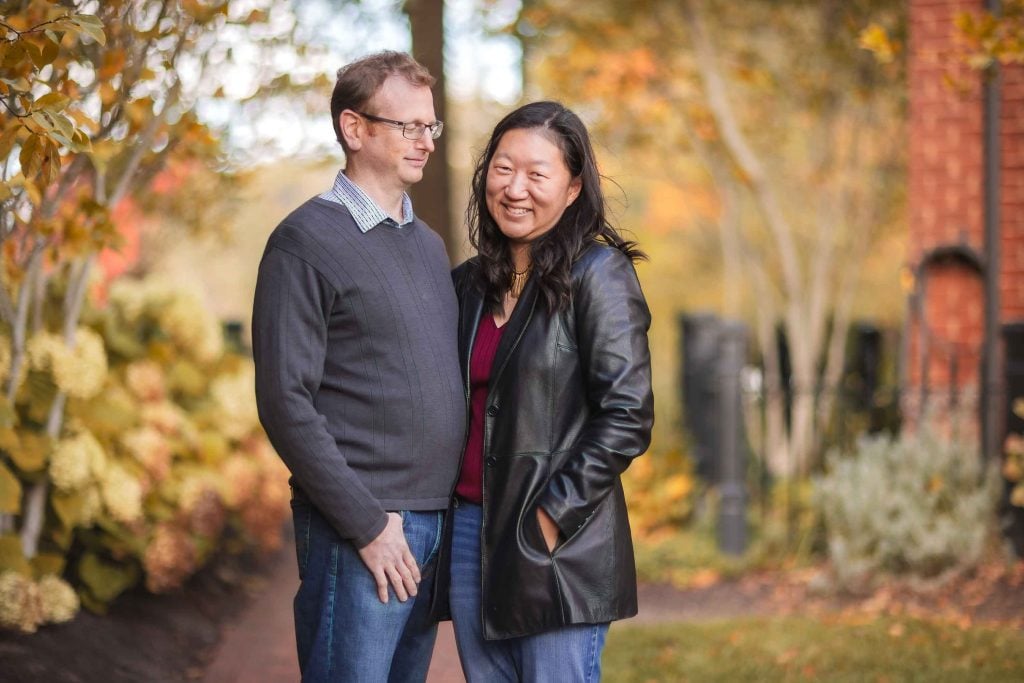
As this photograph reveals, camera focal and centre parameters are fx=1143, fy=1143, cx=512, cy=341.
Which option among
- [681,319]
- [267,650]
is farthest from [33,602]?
[681,319]

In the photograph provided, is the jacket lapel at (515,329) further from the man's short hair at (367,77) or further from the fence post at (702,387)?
the fence post at (702,387)

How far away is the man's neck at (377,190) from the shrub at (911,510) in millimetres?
4311

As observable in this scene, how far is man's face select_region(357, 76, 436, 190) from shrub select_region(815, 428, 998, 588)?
4.35 meters

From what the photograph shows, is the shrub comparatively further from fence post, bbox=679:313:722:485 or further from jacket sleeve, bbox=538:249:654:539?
jacket sleeve, bbox=538:249:654:539

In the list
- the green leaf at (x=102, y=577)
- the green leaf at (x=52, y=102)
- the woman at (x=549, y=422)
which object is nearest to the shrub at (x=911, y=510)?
the green leaf at (x=102, y=577)

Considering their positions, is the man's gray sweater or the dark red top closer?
the man's gray sweater

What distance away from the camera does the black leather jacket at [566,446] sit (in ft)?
8.55

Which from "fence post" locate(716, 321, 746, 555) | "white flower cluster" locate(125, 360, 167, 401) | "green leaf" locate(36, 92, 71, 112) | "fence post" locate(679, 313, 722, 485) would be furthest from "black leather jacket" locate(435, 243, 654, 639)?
"fence post" locate(679, 313, 722, 485)

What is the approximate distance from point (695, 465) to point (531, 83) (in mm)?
→ 5088

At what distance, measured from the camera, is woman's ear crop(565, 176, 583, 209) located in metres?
2.82

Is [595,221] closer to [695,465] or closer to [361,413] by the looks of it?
[361,413]

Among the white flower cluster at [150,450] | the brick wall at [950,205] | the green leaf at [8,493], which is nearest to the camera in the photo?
the green leaf at [8,493]

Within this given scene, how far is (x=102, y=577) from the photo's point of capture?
473 centimetres

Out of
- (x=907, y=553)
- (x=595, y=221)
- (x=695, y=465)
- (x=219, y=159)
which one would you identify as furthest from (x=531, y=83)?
(x=595, y=221)
